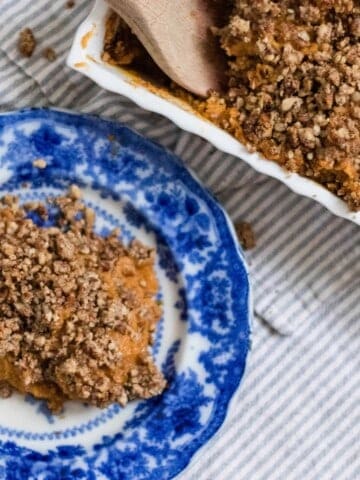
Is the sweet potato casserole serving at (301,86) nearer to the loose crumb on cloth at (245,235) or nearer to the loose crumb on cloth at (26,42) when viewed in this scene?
the loose crumb on cloth at (245,235)

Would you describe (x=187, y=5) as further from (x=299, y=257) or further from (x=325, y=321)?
(x=325, y=321)

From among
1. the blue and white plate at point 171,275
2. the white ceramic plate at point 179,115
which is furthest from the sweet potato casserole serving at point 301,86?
the blue and white plate at point 171,275

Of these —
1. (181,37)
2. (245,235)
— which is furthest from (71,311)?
(181,37)

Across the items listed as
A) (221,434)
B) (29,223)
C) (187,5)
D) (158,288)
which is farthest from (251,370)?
(187,5)

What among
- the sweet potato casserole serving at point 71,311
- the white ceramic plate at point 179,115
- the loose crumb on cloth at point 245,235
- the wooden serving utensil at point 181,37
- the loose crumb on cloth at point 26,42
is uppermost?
the wooden serving utensil at point 181,37

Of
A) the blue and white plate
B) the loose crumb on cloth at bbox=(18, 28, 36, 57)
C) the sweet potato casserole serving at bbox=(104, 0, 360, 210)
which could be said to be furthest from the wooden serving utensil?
the loose crumb on cloth at bbox=(18, 28, 36, 57)

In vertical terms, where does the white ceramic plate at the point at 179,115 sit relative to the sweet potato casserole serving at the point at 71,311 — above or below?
above

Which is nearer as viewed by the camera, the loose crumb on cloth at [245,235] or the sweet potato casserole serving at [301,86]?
A: the sweet potato casserole serving at [301,86]
